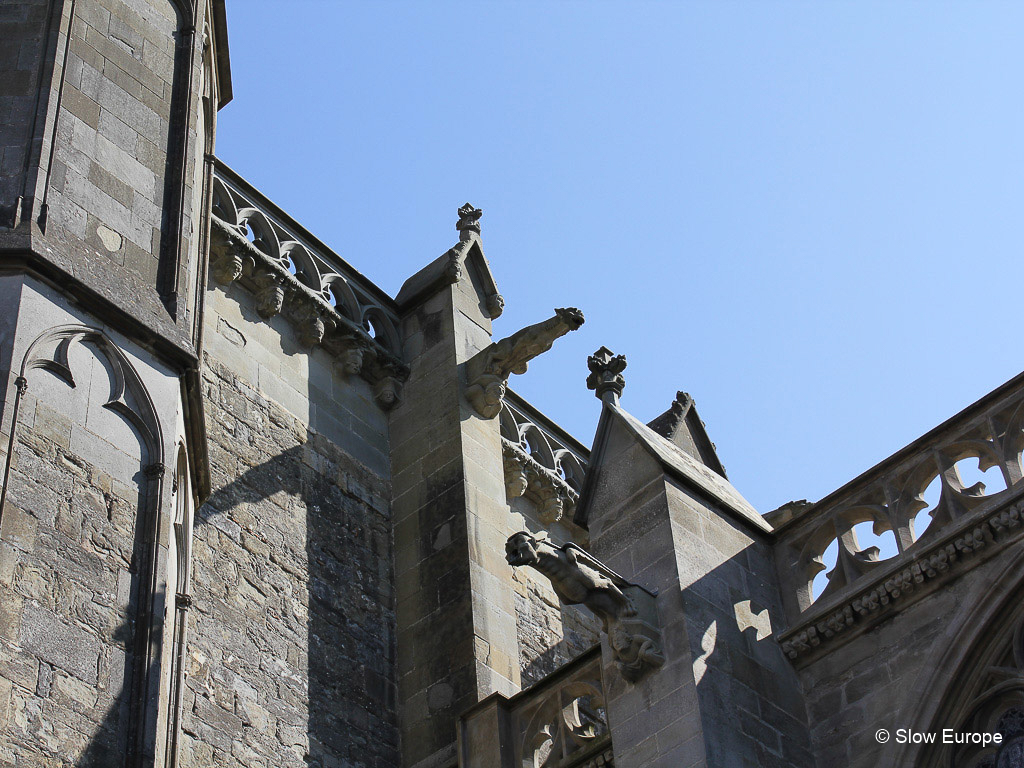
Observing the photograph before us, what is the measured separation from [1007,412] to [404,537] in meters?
4.61

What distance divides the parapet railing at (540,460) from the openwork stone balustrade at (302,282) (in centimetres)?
144

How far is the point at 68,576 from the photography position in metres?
→ 7.61

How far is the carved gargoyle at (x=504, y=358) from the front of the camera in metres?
12.5

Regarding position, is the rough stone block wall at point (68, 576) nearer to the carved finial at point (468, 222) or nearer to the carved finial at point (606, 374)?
the carved finial at point (606, 374)

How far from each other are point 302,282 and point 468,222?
6.81 feet

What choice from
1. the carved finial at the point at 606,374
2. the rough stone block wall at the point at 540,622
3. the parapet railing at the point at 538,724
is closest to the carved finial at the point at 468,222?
the rough stone block wall at the point at 540,622

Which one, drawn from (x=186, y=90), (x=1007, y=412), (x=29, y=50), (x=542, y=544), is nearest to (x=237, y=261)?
(x=186, y=90)

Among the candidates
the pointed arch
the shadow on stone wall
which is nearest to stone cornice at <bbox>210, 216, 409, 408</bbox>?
the shadow on stone wall

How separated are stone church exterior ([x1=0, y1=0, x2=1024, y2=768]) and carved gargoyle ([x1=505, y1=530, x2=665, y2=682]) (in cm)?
1

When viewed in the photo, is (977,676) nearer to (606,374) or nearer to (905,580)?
(905,580)

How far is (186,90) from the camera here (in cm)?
1043

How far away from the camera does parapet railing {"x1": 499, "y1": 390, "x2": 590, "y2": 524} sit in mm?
13789

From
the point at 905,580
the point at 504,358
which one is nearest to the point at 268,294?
the point at 504,358

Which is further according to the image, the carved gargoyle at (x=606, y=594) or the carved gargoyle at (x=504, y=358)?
the carved gargoyle at (x=504, y=358)
